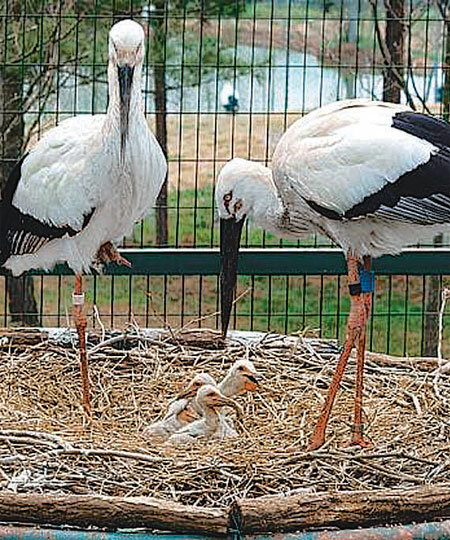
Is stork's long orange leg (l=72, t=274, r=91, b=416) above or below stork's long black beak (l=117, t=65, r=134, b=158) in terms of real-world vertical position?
below

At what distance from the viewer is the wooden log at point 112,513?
4.04 metres

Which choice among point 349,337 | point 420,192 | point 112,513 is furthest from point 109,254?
point 112,513

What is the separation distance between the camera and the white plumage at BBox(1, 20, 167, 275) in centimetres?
525

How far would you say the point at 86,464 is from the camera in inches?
184

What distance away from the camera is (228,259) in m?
6.21

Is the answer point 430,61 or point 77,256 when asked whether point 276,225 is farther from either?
point 430,61

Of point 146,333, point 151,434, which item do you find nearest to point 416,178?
Result: point 151,434

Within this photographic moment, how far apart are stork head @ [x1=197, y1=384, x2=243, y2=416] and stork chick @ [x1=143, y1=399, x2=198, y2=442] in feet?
0.46

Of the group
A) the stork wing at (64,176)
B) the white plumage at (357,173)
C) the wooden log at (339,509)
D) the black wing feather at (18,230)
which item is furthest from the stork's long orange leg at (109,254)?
the wooden log at (339,509)

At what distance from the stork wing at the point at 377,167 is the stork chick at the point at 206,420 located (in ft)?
2.76

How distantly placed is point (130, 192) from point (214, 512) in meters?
1.79

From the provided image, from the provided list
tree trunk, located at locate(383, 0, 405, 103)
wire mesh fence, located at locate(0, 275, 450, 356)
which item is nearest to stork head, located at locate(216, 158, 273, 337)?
tree trunk, located at locate(383, 0, 405, 103)

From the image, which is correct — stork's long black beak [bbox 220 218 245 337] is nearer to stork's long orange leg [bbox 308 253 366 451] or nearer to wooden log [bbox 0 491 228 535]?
stork's long orange leg [bbox 308 253 366 451]

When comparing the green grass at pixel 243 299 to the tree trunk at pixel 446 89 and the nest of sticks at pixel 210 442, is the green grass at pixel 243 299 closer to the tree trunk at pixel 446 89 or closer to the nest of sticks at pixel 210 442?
the tree trunk at pixel 446 89
